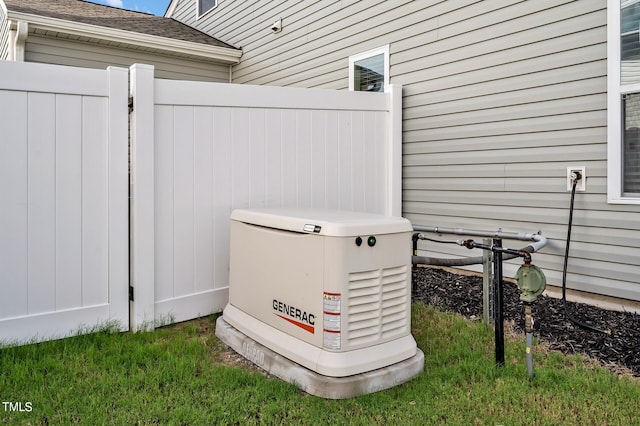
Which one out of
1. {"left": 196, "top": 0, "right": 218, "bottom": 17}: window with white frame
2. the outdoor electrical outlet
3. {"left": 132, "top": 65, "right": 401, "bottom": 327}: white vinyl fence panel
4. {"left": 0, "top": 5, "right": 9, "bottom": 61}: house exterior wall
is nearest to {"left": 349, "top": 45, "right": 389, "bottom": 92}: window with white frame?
{"left": 132, "top": 65, "right": 401, "bottom": 327}: white vinyl fence panel

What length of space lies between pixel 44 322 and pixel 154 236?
0.87 metres

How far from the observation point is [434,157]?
17.1 feet

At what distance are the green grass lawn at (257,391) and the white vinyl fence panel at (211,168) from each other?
65 centimetres

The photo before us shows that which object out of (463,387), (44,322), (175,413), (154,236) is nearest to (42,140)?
(154,236)

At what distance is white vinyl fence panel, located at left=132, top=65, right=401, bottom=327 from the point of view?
11.4 ft

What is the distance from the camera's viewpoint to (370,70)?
6.02 metres

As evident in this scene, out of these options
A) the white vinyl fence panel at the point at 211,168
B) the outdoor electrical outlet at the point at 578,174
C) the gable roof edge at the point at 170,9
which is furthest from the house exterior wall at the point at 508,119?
the gable roof edge at the point at 170,9

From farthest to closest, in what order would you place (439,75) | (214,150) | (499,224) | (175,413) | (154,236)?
(439,75) → (499,224) → (214,150) → (154,236) → (175,413)

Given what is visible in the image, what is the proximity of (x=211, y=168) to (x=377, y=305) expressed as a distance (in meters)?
1.81

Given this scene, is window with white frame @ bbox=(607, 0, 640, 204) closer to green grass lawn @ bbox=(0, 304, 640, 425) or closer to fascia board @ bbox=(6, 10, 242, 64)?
green grass lawn @ bbox=(0, 304, 640, 425)

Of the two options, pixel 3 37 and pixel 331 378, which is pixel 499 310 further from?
pixel 3 37

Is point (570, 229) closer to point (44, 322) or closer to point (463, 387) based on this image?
point (463, 387)

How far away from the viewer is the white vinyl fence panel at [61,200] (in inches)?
119

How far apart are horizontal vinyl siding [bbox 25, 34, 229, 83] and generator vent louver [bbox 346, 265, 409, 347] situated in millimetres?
6337
